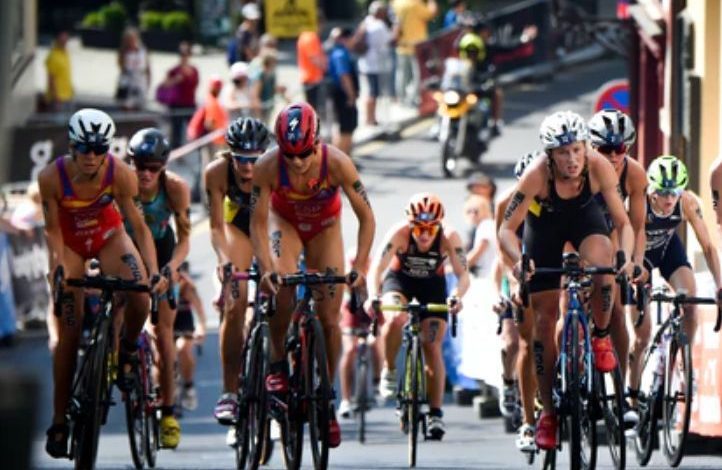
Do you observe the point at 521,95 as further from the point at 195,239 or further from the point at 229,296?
the point at 229,296

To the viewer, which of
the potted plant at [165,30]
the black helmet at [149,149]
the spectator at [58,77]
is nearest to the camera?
the black helmet at [149,149]

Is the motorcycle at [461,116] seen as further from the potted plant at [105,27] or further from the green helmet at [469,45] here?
the potted plant at [105,27]

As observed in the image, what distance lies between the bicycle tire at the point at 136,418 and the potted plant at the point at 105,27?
32368 millimetres

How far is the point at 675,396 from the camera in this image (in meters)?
12.8

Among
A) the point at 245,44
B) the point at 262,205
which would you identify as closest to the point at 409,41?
the point at 245,44

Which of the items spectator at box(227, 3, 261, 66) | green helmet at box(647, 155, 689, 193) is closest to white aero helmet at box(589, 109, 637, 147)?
green helmet at box(647, 155, 689, 193)

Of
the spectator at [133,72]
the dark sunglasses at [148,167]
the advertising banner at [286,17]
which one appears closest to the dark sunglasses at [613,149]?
the dark sunglasses at [148,167]

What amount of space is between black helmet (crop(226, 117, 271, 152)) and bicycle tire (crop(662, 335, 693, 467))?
107 inches

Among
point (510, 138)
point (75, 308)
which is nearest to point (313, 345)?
point (75, 308)

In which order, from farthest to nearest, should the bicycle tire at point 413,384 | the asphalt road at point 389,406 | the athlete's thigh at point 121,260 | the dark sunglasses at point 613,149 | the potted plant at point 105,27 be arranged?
1. the potted plant at point 105,27
2. the asphalt road at point 389,406
3. the bicycle tire at point 413,384
4. the dark sunglasses at point 613,149
5. the athlete's thigh at point 121,260

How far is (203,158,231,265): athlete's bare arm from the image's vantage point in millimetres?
12508

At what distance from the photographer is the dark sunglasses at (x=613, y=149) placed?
39.1ft

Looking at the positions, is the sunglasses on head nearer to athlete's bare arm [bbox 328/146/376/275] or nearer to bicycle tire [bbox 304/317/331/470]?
athlete's bare arm [bbox 328/146/376/275]

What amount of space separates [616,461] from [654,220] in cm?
249
